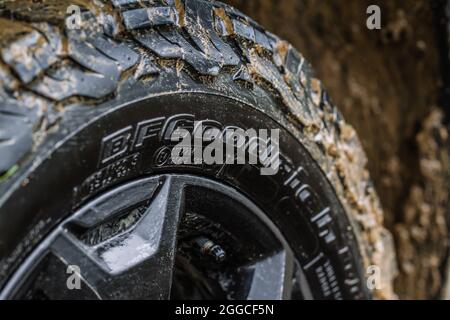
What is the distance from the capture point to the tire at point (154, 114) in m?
0.78

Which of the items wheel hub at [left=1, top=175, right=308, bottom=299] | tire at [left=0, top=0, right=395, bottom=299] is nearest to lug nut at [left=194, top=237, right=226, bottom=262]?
wheel hub at [left=1, top=175, right=308, bottom=299]

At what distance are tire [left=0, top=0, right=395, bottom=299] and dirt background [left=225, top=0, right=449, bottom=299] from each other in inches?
15.0

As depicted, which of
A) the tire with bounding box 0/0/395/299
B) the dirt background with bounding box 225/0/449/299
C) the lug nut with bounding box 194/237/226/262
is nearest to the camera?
the tire with bounding box 0/0/395/299

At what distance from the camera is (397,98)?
71.2 inches

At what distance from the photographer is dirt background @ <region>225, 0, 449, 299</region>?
166cm

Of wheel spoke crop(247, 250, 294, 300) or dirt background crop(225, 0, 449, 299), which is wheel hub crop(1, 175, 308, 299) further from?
dirt background crop(225, 0, 449, 299)

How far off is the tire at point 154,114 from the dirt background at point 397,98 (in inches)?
15.0

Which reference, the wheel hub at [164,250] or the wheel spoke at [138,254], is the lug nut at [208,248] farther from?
the wheel spoke at [138,254]

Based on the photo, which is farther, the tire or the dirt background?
the dirt background

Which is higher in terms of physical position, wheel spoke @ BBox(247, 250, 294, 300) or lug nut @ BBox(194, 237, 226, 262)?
lug nut @ BBox(194, 237, 226, 262)

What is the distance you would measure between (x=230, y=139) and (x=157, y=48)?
187 mm

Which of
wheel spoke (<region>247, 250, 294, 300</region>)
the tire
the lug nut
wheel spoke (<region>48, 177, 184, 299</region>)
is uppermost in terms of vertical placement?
the tire
